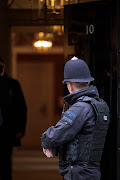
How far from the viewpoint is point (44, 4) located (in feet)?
16.5

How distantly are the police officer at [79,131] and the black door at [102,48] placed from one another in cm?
70

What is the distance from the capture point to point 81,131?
126 inches

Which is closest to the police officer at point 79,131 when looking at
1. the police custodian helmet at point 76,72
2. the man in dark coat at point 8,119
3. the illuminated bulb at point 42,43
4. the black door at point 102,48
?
the police custodian helmet at point 76,72

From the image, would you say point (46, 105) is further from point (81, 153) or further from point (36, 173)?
point (81, 153)

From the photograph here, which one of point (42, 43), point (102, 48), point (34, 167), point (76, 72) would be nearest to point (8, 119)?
point (102, 48)

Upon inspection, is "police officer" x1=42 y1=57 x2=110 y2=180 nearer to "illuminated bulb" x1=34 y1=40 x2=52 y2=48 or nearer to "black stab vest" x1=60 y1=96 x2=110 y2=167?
"black stab vest" x1=60 y1=96 x2=110 y2=167

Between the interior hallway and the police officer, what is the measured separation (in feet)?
11.4

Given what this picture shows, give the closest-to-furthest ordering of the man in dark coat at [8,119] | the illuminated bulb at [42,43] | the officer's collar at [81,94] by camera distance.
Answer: the officer's collar at [81,94], the man in dark coat at [8,119], the illuminated bulb at [42,43]

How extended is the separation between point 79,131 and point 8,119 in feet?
7.81

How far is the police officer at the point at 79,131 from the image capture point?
3.13 meters

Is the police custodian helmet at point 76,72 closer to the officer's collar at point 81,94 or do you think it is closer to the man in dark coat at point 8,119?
the officer's collar at point 81,94

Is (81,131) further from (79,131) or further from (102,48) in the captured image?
(102,48)

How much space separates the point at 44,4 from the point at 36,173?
3.43m

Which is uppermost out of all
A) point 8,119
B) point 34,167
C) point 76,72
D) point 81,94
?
point 76,72
